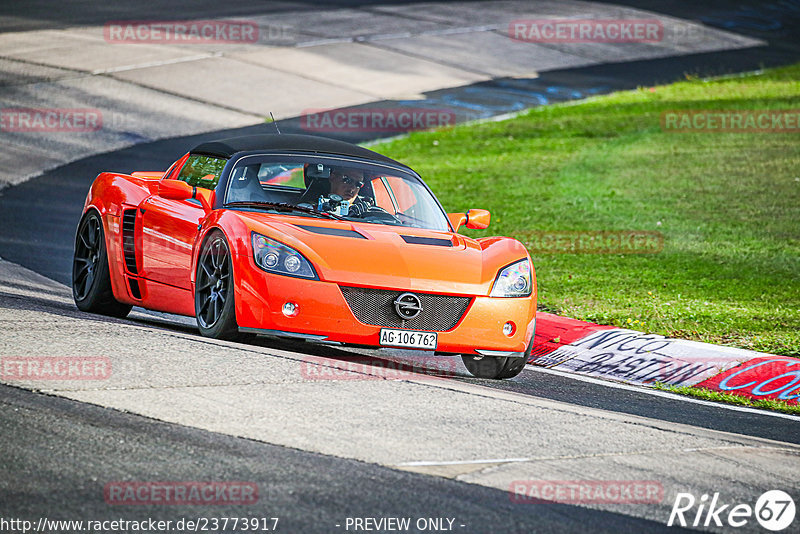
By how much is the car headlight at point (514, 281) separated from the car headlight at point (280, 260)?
127 cm

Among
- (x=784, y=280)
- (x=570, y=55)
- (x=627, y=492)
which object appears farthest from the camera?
(x=570, y=55)

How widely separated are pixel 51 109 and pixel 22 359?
600 inches

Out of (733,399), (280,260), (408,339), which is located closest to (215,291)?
(280,260)

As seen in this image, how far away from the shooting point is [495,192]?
18.1 meters

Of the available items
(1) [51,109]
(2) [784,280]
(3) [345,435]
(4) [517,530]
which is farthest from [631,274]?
(1) [51,109]

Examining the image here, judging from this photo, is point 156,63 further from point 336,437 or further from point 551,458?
point 551,458

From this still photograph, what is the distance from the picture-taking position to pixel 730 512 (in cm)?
568

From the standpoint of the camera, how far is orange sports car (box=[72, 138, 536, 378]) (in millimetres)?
8055

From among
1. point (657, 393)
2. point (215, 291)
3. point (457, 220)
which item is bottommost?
point (657, 393)

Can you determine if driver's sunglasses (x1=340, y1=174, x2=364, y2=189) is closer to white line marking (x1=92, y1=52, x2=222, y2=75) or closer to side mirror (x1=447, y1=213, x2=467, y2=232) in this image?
side mirror (x1=447, y1=213, x2=467, y2=232)

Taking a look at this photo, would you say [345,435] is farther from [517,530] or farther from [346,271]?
[346,271]

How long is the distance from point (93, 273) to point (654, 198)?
31.5 feet

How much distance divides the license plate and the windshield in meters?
1.31

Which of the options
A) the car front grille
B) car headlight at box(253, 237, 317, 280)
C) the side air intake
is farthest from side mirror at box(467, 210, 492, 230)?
the side air intake
